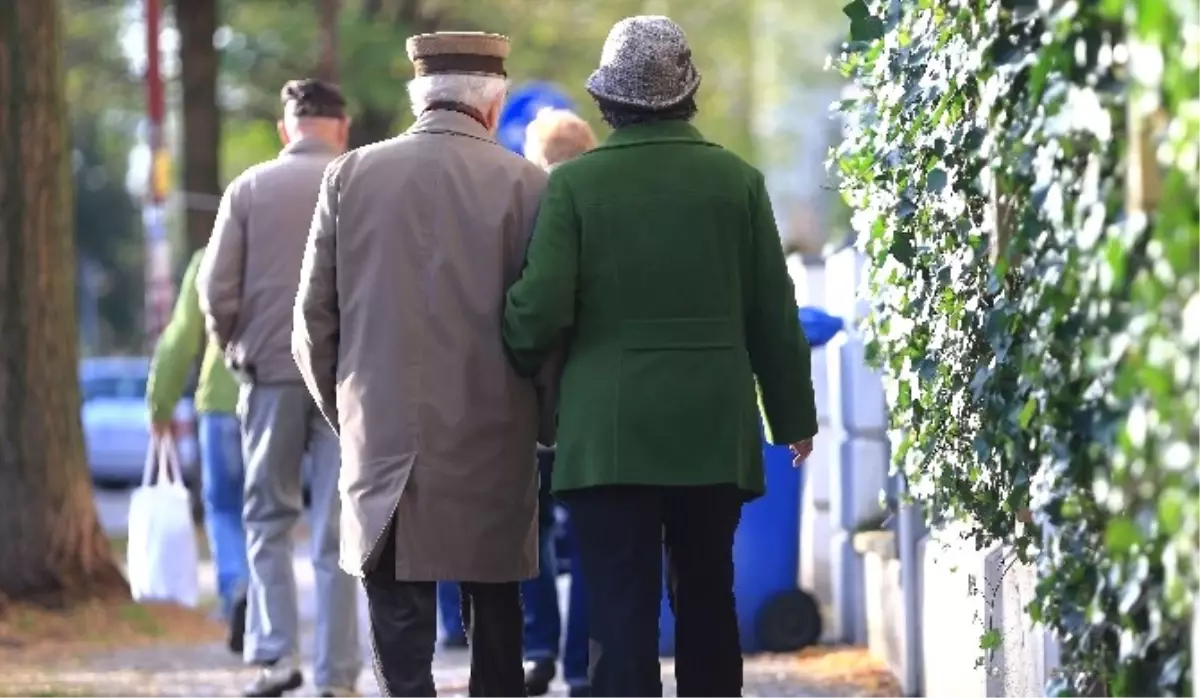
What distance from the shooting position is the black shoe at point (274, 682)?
336 inches

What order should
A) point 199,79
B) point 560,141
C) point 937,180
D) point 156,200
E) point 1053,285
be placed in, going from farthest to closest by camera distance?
point 156,200 < point 199,79 < point 560,141 < point 937,180 < point 1053,285

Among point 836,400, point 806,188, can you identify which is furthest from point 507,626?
point 806,188

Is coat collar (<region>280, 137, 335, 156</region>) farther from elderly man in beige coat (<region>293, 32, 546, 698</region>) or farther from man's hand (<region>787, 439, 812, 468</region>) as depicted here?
man's hand (<region>787, 439, 812, 468</region>)

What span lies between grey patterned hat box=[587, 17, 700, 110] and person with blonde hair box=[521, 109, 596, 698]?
6.60ft

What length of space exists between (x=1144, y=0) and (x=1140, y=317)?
1.65 ft

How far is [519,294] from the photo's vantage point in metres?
5.99

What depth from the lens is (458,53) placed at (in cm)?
658

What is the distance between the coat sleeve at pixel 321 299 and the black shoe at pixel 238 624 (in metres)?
3.67

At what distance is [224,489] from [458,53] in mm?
4115

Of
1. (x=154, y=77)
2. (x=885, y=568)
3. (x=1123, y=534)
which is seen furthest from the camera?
(x=154, y=77)

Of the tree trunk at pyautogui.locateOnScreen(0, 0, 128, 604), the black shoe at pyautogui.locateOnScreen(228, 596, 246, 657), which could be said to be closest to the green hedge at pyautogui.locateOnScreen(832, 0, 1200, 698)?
the black shoe at pyautogui.locateOnScreen(228, 596, 246, 657)

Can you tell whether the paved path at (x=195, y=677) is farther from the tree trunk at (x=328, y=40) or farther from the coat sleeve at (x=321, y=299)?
the tree trunk at (x=328, y=40)

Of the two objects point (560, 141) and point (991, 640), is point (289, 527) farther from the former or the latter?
point (991, 640)

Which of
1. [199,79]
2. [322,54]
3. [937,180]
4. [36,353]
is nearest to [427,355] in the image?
[937,180]
